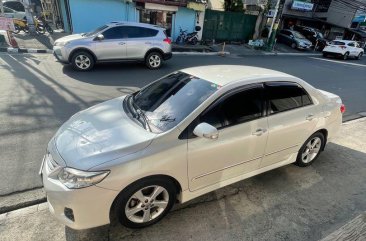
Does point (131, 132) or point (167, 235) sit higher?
point (131, 132)

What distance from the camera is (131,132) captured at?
283 cm

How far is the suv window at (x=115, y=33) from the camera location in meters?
9.46

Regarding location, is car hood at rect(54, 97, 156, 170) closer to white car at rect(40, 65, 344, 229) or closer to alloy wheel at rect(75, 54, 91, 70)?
white car at rect(40, 65, 344, 229)

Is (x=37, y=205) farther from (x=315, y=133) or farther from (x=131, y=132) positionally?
(x=315, y=133)

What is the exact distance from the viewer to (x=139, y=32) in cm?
1005

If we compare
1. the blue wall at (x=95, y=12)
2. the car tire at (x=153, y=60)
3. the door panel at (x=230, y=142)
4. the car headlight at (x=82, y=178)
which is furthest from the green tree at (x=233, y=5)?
the car headlight at (x=82, y=178)

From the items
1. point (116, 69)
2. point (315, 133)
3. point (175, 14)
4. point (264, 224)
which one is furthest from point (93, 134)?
point (175, 14)

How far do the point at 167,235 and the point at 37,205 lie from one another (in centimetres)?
165

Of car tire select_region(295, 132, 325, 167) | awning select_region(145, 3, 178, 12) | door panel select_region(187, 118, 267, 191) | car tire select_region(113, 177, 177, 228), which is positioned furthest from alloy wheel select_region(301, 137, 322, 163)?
awning select_region(145, 3, 178, 12)

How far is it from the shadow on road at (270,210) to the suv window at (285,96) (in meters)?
1.11

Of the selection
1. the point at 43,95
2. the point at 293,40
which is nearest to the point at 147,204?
the point at 43,95

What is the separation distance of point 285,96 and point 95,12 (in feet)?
50.0

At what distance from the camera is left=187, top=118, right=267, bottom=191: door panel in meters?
2.89

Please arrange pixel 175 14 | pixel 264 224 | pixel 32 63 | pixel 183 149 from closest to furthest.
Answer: pixel 183 149, pixel 264 224, pixel 32 63, pixel 175 14
